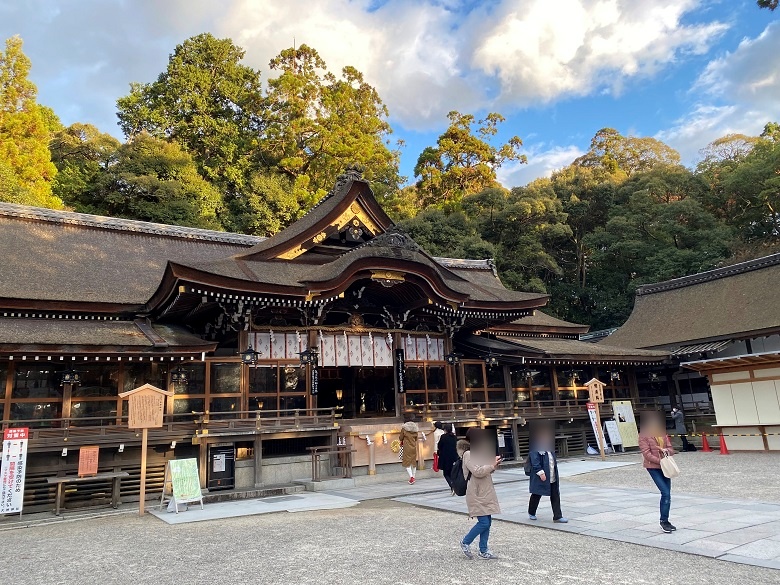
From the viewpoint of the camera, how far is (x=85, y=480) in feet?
37.9

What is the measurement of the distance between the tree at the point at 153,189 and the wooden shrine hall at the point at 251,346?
13.7 meters

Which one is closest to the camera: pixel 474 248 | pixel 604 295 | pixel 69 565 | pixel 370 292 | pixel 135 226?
pixel 69 565

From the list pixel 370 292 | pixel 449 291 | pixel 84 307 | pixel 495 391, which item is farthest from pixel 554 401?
pixel 84 307

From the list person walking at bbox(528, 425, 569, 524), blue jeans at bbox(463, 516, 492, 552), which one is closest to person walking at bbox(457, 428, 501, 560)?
blue jeans at bbox(463, 516, 492, 552)

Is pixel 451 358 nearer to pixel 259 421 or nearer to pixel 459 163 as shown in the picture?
pixel 259 421

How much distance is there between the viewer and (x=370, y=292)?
56.2 ft

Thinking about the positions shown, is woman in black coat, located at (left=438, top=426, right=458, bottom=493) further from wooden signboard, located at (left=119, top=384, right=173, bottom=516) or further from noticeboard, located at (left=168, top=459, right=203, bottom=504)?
wooden signboard, located at (left=119, top=384, right=173, bottom=516)

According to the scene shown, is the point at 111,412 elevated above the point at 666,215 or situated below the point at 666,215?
below

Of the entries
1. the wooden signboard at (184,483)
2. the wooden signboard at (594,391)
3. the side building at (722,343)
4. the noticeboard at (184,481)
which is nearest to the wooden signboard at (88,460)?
the wooden signboard at (184,483)

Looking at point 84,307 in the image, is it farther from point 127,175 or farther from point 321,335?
point 127,175

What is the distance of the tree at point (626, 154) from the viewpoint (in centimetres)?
5153

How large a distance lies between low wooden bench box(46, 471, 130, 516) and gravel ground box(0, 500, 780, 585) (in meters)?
2.18

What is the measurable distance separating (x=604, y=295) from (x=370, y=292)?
94.4 ft

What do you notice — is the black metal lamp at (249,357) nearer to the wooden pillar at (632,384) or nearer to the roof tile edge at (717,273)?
the wooden pillar at (632,384)
